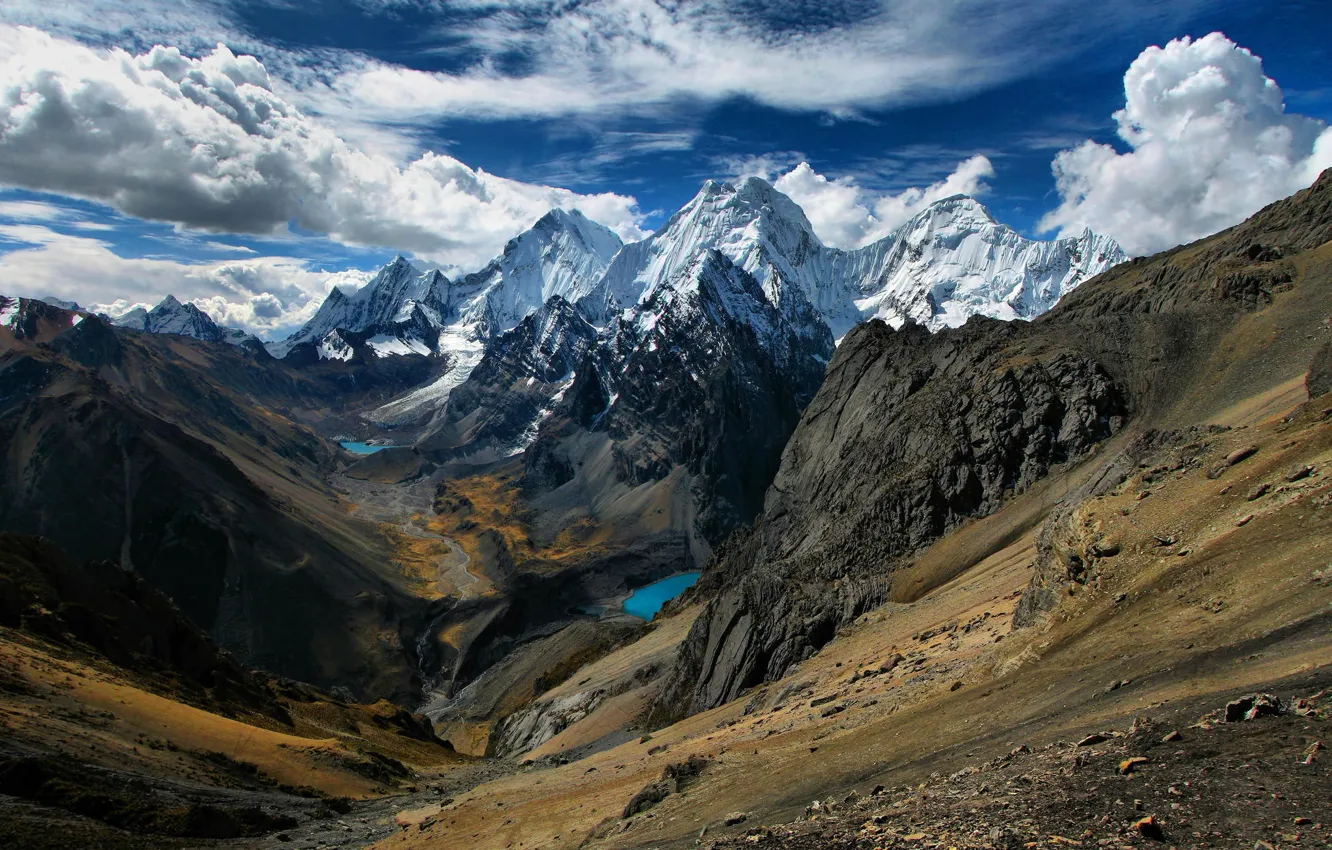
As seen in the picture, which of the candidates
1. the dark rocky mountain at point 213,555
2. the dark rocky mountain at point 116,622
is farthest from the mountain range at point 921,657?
the dark rocky mountain at point 213,555

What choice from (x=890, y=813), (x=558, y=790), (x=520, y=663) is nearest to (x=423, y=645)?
(x=520, y=663)

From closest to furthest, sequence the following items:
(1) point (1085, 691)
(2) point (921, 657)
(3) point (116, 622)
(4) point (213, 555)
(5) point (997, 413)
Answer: (1) point (1085, 691) → (2) point (921, 657) → (3) point (116, 622) → (5) point (997, 413) → (4) point (213, 555)

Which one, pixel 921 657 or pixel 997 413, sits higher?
pixel 997 413

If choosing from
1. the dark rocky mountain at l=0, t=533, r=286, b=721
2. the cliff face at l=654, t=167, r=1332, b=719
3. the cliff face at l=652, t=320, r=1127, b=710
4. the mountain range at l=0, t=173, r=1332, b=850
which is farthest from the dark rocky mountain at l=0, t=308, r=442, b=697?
the cliff face at l=654, t=167, r=1332, b=719

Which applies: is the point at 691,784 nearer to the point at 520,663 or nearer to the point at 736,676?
the point at 736,676

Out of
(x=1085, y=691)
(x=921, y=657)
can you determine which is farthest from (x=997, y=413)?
(x=1085, y=691)

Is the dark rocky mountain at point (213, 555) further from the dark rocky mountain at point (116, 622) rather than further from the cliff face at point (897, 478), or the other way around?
the cliff face at point (897, 478)

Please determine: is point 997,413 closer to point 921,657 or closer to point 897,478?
point 897,478

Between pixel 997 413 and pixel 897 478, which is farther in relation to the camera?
pixel 897 478
